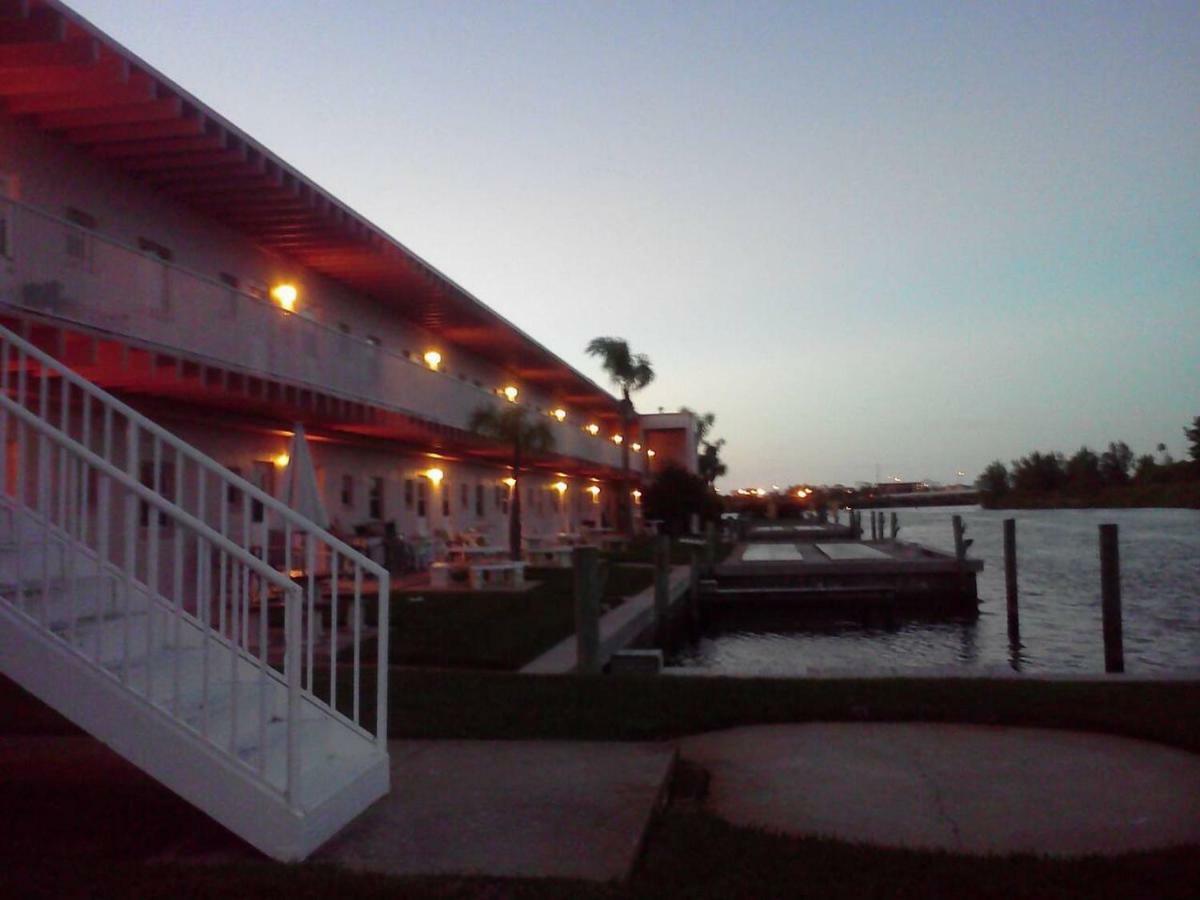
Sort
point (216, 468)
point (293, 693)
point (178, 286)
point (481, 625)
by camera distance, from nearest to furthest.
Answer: point (293, 693), point (216, 468), point (178, 286), point (481, 625)

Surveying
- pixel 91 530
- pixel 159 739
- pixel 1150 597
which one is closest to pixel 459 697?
pixel 159 739

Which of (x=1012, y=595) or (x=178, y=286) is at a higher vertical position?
(x=178, y=286)

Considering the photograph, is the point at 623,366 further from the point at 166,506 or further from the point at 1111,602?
the point at 166,506

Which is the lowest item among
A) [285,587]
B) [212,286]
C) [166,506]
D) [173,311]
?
[285,587]

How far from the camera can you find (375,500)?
934 inches

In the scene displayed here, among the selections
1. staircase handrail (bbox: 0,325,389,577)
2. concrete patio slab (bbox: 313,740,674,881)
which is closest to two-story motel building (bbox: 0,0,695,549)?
staircase handrail (bbox: 0,325,389,577)

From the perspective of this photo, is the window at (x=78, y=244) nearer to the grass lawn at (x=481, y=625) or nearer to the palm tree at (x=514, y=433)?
the grass lawn at (x=481, y=625)

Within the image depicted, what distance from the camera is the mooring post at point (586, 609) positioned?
10820 mm

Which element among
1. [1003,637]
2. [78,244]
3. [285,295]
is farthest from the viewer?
[1003,637]

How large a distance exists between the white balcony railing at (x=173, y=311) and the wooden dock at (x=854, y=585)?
9.54 m

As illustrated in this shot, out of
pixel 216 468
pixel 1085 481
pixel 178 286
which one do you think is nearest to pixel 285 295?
pixel 178 286

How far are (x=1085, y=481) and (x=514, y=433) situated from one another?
369ft

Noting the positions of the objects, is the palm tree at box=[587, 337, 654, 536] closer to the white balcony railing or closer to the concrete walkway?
the white balcony railing

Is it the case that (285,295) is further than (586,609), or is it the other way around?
(285,295)
